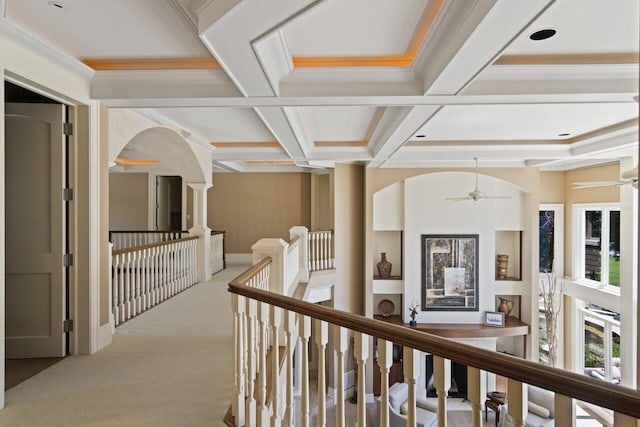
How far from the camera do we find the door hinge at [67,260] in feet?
9.83

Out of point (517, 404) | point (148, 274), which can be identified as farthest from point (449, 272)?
point (517, 404)

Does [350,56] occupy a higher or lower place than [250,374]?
higher

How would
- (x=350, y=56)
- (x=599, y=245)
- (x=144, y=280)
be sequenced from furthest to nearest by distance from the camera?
(x=599, y=245), (x=144, y=280), (x=350, y=56)

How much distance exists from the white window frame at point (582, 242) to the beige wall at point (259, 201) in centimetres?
607

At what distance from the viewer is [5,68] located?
2.24 m

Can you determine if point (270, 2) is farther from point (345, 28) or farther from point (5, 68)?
point (5, 68)

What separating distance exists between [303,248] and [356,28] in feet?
15.8

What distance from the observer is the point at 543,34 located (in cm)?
235

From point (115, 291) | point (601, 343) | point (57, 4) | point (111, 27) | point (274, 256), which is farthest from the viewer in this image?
point (601, 343)

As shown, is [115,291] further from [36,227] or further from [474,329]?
[474,329]

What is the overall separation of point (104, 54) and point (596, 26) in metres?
3.16

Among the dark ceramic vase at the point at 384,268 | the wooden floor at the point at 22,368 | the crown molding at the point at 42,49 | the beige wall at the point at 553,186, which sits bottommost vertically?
the dark ceramic vase at the point at 384,268

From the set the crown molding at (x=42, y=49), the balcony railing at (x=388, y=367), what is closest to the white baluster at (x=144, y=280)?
the crown molding at (x=42, y=49)

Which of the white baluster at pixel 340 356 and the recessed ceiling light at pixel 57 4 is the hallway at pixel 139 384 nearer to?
the white baluster at pixel 340 356
